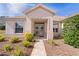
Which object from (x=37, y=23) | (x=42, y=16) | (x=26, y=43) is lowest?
(x=26, y=43)

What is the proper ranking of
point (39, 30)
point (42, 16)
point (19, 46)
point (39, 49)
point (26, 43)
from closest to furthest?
1. point (39, 49)
2. point (19, 46)
3. point (26, 43)
4. point (39, 30)
5. point (42, 16)

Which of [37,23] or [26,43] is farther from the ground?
[37,23]

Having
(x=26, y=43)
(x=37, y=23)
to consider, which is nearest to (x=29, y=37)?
(x=26, y=43)

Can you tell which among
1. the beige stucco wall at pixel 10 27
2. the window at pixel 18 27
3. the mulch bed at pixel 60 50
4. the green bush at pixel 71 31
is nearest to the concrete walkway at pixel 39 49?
the mulch bed at pixel 60 50

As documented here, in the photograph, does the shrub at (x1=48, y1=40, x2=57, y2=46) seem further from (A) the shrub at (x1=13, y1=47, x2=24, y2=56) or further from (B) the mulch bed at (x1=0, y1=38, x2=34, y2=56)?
(A) the shrub at (x1=13, y1=47, x2=24, y2=56)

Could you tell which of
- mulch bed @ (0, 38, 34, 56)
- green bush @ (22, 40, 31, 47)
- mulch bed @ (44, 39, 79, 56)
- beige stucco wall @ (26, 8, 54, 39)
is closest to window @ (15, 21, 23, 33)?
beige stucco wall @ (26, 8, 54, 39)

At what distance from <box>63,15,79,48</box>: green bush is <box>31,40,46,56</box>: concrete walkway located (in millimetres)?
1604

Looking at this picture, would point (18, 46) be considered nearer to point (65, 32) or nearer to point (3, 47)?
point (3, 47)

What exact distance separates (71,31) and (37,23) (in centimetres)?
272

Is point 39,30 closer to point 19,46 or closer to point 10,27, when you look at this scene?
point 10,27

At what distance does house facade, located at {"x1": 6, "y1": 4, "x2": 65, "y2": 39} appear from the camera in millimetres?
14227

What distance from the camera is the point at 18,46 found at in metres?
12.1

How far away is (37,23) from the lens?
574 inches

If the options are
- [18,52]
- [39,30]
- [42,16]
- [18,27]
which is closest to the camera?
[18,52]
